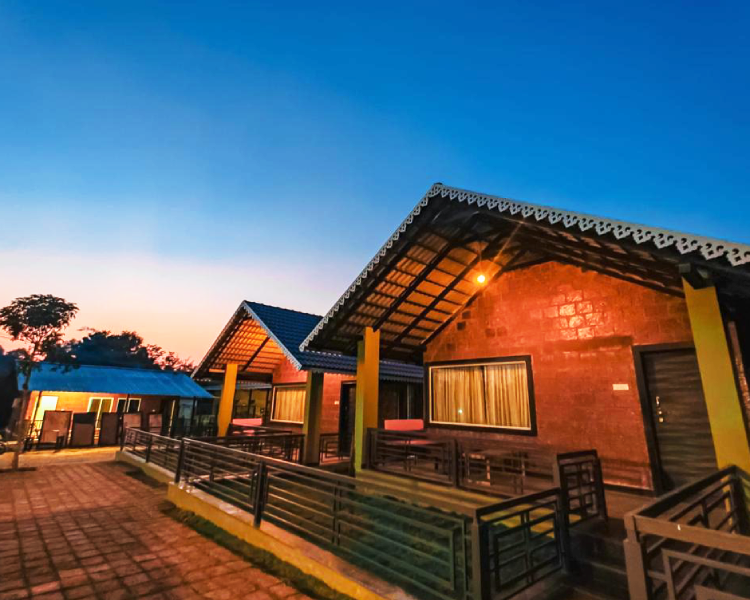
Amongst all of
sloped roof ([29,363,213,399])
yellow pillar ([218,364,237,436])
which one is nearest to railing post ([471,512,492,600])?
yellow pillar ([218,364,237,436])

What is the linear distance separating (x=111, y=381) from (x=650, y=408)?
21.9 metres

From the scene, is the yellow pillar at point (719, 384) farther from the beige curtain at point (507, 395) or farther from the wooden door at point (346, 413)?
the wooden door at point (346, 413)

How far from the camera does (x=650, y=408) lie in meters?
6.80

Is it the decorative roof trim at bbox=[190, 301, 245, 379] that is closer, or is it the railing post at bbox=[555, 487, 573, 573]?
the railing post at bbox=[555, 487, 573, 573]

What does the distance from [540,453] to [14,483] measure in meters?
12.6

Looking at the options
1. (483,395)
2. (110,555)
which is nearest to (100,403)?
(110,555)

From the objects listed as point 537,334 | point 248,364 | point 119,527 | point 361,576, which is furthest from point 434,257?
point 248,364

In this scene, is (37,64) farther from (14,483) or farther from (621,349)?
(621,349)

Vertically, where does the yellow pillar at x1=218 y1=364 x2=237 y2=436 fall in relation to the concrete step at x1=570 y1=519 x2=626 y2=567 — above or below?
above

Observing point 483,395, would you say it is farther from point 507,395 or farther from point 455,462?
point 455,462

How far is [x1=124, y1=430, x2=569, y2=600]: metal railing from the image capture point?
339cm

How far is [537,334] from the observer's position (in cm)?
847

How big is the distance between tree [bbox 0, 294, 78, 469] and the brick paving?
526cm

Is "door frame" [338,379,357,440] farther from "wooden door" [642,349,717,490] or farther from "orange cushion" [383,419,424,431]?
"wooden door" [642,349,717,490]
